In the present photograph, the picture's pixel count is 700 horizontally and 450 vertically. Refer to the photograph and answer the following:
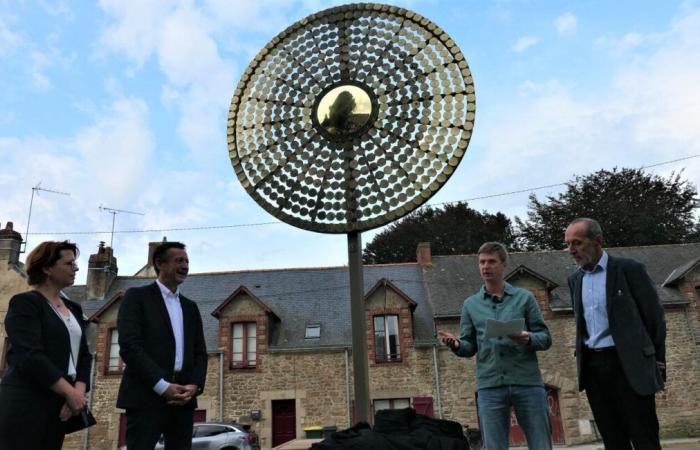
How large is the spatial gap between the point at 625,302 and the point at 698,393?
1595 cm

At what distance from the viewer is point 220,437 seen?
12594mm

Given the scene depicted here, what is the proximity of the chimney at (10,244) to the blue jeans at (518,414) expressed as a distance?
21.1m

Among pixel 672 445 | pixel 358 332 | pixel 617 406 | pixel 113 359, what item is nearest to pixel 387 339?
pixel 672 445

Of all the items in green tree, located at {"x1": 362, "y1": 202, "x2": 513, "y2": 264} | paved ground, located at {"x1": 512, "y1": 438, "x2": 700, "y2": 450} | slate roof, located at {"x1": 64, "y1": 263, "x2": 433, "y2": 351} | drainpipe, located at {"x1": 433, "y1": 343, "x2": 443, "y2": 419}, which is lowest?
paved ground, located at {"x1": 512, "y1": 438, "x2": 700, "y2": 450}

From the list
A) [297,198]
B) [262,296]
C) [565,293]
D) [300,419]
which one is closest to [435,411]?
[300,419]

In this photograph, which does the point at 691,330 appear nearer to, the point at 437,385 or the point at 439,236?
the point at 437,385

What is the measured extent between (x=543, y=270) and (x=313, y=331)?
8.21 m

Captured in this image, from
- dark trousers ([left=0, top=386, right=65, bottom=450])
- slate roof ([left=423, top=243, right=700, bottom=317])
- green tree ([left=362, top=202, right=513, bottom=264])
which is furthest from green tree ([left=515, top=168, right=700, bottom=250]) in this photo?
dark trousers ([left=0, top=386, right=65, bottom=450])

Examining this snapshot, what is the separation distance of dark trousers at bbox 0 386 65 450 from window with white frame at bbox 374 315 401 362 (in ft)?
47.2

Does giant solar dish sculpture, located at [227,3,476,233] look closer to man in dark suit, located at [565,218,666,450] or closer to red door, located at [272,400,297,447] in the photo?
man in dark suit, located at [565,218,666,450]

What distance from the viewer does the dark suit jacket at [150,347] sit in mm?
2998

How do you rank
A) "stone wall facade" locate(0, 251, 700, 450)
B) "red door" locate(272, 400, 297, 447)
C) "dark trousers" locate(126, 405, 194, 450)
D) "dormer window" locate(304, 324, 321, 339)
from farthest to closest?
"dormer window" locate(304, 324, 321, 339)
"red door" locate(272, 400, 297, 447)
"stone wall facade" locate(0, 251, 700, 450)
"dark trousers" locate(126, 405, 194, 450)

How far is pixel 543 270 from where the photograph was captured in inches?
752

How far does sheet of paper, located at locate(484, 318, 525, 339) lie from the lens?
3162 millimetres
